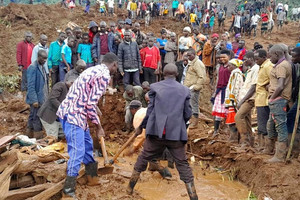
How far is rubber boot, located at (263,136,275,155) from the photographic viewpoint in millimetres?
5812

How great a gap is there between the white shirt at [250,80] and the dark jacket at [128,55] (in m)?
3.77

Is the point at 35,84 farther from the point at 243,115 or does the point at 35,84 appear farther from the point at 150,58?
the point at 243,115

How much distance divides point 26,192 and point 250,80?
14.8ft

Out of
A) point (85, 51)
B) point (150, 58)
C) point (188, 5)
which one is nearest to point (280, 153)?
point (150, 58)

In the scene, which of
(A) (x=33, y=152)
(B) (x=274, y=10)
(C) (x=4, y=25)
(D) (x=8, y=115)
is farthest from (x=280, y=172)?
(B) (x=274, y=10)

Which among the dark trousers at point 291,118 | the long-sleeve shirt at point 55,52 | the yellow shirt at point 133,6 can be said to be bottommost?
the dark trousers at point 291,118

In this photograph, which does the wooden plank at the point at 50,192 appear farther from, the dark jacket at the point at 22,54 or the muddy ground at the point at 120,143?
the dark jacket at the point at 22,54

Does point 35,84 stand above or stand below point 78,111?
below

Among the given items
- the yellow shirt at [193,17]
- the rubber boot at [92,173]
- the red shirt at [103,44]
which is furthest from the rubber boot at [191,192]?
the yellow shirt at [193,17]

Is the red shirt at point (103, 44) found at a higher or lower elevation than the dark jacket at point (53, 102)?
higher

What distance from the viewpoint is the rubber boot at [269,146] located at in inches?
229

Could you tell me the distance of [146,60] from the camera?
962cm

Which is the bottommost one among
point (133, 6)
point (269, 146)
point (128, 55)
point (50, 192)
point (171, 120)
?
point (269, 146)

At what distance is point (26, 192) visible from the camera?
400cm
